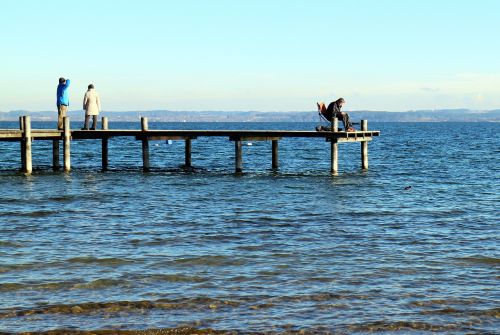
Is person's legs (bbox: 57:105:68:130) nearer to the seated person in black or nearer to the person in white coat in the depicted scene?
the person in white coat

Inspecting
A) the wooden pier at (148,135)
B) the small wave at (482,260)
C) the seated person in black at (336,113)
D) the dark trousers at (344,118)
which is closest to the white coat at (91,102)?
the wooden pier at (148,135)

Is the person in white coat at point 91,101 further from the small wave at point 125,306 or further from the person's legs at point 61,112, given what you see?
the small wave at point 125,306

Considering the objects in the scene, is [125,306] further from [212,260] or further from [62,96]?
[62,96]

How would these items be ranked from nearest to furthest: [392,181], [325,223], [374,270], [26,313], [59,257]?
[26,313]
[374,270]
[59,257]
[325,223]
[392,181]

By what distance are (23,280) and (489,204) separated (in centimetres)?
1533

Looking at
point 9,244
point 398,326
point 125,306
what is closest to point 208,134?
point 9,244

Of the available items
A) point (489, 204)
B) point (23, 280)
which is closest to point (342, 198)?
point (489, 204)

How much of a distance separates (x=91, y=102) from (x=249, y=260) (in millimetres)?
18788

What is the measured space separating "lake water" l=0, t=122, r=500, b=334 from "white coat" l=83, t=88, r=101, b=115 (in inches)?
218

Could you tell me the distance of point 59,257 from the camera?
14898 mm

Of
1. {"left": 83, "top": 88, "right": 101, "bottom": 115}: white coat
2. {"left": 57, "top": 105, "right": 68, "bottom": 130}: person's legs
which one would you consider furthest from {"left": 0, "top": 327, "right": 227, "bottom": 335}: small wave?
{"left": 57, "top": 105, "right": 68, "bottom": 130}: person's legs

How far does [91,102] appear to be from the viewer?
32156mm

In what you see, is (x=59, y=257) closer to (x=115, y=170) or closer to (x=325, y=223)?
(x=325, y=223)

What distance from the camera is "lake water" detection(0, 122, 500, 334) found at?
436 inches
